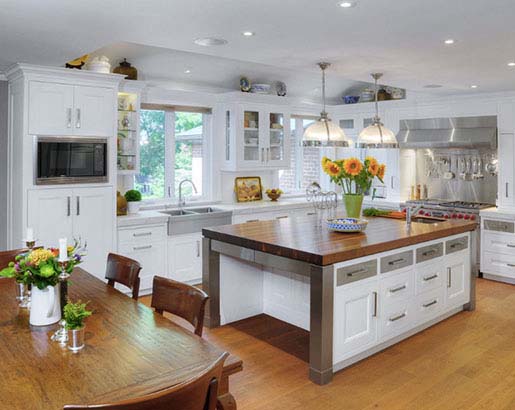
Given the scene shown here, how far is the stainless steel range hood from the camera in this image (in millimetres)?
5836

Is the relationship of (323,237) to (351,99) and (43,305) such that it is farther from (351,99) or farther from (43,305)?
(351,99)

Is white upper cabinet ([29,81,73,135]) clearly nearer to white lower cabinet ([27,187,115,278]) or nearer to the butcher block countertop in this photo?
white lower cabinet ([27,187,115,278])

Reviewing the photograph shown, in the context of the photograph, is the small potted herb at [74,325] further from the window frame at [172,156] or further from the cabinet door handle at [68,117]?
the window frame at [172,156]

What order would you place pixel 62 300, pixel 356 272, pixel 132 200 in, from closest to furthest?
pixel 62 300, pixel 356 272, pixel 132 200

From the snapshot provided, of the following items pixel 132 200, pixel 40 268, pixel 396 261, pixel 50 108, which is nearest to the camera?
pixel 40 268

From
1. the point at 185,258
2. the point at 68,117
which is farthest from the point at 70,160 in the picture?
the point at 185,258

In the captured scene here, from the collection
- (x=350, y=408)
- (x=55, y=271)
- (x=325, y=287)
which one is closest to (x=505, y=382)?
(x=350, y=408)

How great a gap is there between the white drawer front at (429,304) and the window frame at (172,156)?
317 cm

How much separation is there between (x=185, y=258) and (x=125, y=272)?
2646 millimetres

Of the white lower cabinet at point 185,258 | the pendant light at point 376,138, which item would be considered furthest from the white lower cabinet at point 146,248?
the pendant light at point 376,138

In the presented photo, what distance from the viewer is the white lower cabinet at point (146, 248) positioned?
4.86 meters

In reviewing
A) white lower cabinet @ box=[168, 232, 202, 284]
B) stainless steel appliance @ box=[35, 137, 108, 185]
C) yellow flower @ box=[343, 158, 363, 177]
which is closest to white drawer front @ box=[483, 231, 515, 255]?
yellow flower @ box=[343, 158, 363, 177]

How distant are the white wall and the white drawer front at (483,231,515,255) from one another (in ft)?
17.5

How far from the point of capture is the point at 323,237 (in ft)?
12.3
